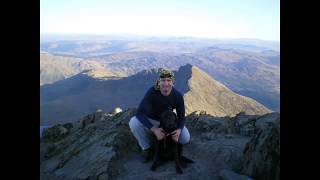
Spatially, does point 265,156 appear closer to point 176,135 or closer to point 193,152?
point 176,135

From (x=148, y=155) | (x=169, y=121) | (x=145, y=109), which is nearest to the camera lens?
(x=169, y=121)

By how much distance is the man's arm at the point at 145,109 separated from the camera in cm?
1025

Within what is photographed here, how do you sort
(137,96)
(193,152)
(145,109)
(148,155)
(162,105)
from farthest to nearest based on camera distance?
1. (137,96)
2. (193,152)
3. (148,155)
4. (145,109)
5. (162,105)

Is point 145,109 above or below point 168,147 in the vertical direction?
above

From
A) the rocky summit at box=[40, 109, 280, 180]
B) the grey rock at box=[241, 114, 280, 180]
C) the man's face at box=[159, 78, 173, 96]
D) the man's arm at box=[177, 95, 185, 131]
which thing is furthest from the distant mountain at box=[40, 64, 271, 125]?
the man's face at box=[159, 78, 173, 96]

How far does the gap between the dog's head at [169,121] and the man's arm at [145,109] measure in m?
0.41

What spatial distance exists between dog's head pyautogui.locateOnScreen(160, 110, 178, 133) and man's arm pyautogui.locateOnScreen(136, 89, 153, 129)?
41cm

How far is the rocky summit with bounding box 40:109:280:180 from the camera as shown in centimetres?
1052

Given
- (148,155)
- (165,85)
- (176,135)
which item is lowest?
(148,155)

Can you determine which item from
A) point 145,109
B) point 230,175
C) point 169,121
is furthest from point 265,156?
point 145,109

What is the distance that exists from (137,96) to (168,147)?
475 feet

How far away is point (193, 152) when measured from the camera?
12.7 meters
